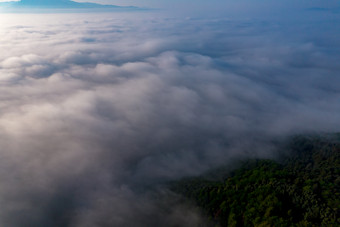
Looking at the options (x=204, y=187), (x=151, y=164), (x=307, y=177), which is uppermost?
(x=307, y=177)

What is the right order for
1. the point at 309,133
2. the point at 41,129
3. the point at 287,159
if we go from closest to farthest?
the point at 287,159, the point at 309,133, the point at 41,129

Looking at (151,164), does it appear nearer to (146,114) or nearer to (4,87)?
(146,114)

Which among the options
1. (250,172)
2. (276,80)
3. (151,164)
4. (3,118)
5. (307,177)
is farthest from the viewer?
(276,80)

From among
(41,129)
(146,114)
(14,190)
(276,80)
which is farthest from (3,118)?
(276,80)

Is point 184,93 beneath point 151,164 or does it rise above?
above

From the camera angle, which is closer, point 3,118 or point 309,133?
point 309,133

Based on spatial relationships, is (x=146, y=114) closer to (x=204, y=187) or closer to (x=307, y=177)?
(x=204, y=187)

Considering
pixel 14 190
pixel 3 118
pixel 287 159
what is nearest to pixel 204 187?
pixel 287 159
